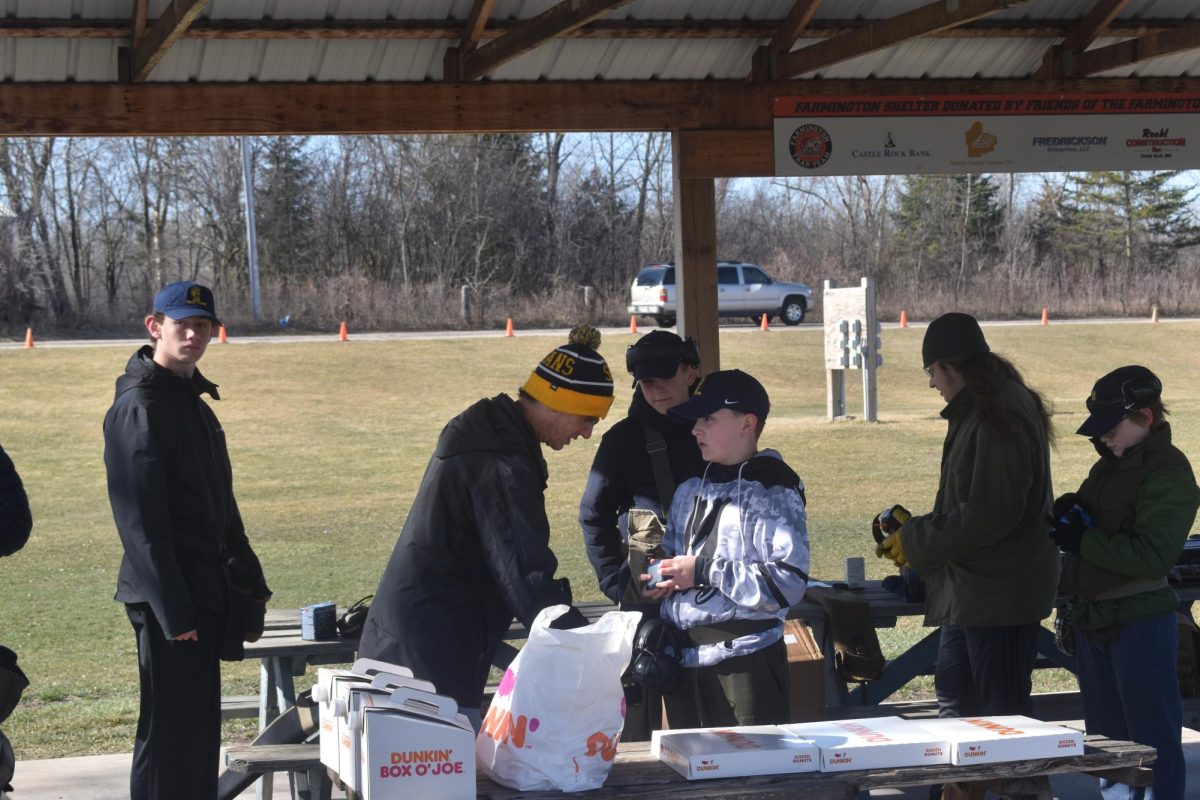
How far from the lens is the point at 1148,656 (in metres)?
4.22

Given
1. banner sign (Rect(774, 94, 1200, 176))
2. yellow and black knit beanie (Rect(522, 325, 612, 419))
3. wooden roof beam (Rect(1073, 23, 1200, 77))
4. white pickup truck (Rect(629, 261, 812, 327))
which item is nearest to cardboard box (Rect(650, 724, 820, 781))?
yellow and black knit beanie (Rect(522, 325, 612, 419))

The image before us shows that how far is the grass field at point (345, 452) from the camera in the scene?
877 centimetres

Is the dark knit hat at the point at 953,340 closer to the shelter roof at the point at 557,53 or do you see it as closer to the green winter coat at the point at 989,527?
the green winter coat at the point at 989,527

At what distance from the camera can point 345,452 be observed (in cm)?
2048

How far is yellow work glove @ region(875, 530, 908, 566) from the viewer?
4.54 meters

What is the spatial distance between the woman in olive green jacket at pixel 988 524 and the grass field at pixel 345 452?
243 cm

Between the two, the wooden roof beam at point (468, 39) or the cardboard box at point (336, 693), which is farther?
the wooden roof beam at point (468, 39)

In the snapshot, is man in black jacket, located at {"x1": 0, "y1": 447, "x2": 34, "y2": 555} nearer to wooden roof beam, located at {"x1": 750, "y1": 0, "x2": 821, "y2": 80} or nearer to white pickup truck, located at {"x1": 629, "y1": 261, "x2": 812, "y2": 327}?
wooden roof beam, located at {"x1": 750, "y1": 0, "x2": 821, "y2": 80}

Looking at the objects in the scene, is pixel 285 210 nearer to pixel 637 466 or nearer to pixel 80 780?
pixel 80 780

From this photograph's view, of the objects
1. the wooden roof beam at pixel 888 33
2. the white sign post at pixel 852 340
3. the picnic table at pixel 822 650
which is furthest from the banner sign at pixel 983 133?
the white sign post at pixel 852 340

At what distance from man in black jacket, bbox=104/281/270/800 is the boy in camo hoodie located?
1502 millimetres

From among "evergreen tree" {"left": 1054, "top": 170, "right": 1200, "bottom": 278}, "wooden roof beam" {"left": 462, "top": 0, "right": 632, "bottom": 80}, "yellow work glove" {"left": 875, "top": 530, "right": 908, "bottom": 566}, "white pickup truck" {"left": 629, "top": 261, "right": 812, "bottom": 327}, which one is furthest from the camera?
"evergreen tree" {"left": 1054, "top": 170, "right": 1200, "bottom": 278}

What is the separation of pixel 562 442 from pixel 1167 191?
142ft

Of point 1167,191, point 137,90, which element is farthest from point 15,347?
point 1167,191
